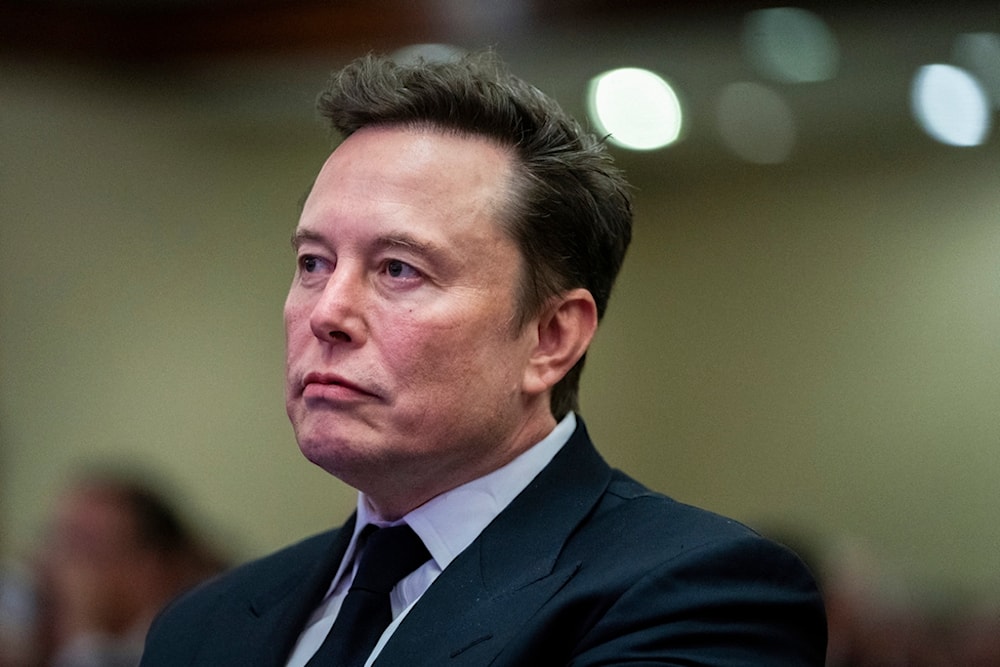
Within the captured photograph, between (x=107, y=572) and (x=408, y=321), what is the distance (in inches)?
132

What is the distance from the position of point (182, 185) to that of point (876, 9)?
298cm

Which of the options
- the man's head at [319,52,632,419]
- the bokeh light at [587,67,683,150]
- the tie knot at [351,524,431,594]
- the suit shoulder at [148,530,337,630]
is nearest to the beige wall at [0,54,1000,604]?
the bokeh light at [587,67,683,150]

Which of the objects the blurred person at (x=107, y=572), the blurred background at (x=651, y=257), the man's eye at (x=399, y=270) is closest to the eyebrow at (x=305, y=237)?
the man's eye at (x=399, y=270)

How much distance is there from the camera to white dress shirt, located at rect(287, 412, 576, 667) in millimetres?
1689

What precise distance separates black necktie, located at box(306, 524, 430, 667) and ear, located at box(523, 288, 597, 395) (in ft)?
0.84

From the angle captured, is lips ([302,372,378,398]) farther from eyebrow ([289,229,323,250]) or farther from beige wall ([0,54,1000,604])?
beige wall ([0,54,1000,604])

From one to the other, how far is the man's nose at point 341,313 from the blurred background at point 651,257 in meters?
2.79

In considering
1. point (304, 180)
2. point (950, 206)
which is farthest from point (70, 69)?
point (950, 206)

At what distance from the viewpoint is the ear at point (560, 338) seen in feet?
5.93

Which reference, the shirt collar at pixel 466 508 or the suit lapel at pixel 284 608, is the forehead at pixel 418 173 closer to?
the shirt collar at pixel 466 508

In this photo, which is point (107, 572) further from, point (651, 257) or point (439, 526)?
point (439, 526)

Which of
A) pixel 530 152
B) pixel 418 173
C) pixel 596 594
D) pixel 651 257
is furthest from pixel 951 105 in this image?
pixel 596 594

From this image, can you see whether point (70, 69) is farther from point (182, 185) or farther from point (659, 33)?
point (659, 33)

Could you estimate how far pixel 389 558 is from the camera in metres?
1.71
